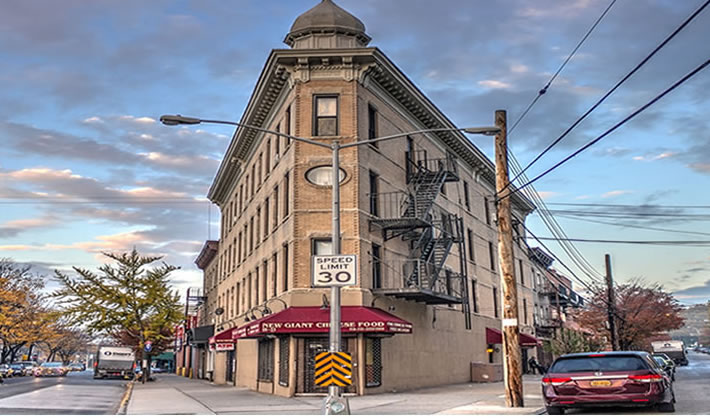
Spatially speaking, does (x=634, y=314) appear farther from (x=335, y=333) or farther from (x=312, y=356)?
(x=335, y=333)

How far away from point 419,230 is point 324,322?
7.58m

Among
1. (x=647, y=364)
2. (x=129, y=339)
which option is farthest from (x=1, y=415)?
(x=129, y=339)

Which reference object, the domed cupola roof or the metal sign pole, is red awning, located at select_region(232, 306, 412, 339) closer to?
the metal sign pole

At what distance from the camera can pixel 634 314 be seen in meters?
53.6

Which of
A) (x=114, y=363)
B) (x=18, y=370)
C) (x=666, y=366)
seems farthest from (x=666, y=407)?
(x=18, y=370)

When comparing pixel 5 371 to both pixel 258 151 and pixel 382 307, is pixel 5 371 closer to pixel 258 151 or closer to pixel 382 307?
pixel 258 151

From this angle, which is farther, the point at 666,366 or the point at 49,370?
the point at 49,370

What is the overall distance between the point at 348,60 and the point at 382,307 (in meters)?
9.83

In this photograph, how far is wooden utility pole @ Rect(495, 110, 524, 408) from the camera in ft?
53.7

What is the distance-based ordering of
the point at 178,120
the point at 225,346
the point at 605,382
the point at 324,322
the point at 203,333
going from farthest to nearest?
the point at 203,333 → the point at 225,346 → the point at 324,322 → the point at 178,120 → the point at 605,382

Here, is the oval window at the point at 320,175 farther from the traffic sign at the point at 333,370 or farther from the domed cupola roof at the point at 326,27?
the traffic sign at the point at 333,370

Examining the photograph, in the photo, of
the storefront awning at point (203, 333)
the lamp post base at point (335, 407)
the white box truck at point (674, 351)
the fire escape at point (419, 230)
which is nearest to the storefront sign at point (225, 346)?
the fire escape at point (419, 230)

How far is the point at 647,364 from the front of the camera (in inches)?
507

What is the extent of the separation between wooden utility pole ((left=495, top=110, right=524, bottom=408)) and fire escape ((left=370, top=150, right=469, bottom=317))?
22.1 feet
